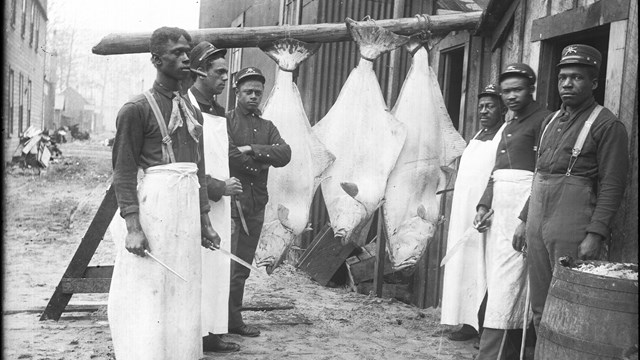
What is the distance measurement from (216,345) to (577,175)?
2900mm

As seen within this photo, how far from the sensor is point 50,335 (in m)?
5.15

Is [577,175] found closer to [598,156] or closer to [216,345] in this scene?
[598,156]

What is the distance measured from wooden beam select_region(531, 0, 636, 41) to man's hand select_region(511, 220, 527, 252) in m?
1.31

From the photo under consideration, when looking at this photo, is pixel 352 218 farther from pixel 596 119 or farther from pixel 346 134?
pixel 596 119

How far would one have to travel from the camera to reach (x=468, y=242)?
16.7 ft

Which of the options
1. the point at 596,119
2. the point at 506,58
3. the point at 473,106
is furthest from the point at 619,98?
the point at 473,106

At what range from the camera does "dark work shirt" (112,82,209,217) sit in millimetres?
3506

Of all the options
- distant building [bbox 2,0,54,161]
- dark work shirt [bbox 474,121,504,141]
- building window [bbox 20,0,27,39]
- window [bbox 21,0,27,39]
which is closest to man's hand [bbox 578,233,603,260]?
dark work shirt [bbox 474,121,504,141]

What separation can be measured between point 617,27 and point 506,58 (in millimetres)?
1703

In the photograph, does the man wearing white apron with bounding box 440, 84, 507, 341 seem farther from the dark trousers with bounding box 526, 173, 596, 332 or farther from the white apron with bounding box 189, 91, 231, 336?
the white apron with bounding box 189, 91, 231, 336

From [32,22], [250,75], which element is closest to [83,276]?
[250,75]

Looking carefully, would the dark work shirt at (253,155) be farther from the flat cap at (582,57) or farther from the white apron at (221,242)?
the flat cap at (582,57)

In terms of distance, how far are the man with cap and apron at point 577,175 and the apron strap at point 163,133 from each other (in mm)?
2111

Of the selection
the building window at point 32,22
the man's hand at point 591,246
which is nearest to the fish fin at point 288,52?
the man's hand at point 591,246
